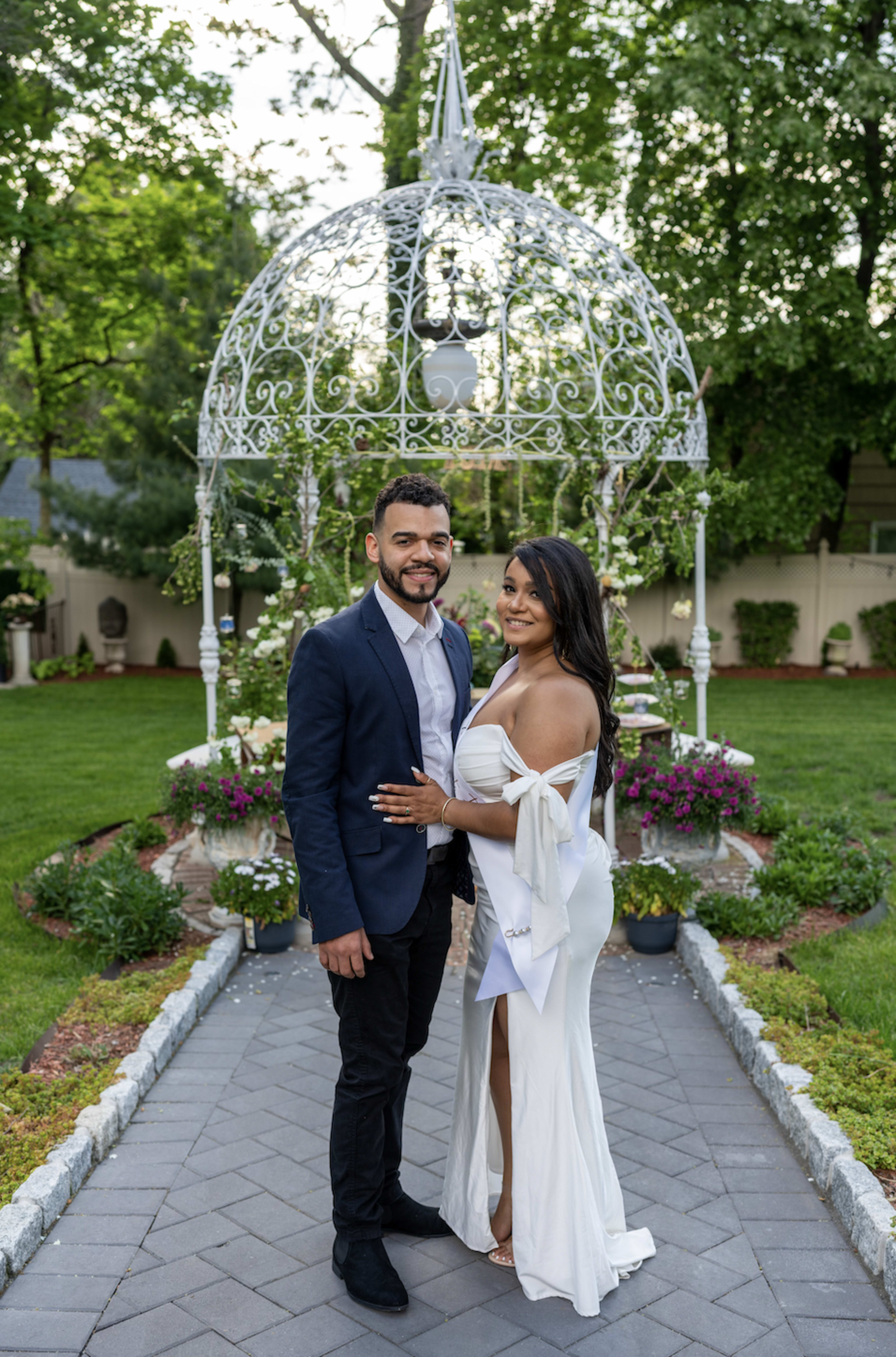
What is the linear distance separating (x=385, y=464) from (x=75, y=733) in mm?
6367

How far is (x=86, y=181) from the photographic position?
17.0 meters

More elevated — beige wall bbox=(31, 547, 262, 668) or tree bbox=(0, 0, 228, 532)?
tree bbox=(0, 0, 228, 532)

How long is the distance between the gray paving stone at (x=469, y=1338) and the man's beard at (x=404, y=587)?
185cm

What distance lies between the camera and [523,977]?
Result: 2.83 meters

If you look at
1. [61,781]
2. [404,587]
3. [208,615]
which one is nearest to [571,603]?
[404,587]

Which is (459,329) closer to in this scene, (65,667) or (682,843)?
(682,843)

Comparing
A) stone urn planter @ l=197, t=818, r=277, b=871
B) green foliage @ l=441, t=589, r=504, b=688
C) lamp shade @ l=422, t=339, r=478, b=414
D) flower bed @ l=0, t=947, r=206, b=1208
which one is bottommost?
flower bed @ l=0, t=947, r=206, b=1208

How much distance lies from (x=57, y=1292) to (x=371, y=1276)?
83 centimetres

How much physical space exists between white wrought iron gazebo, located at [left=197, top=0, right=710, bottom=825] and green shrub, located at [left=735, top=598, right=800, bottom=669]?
10646 mm

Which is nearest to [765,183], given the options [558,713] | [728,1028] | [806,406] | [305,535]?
[806,406]

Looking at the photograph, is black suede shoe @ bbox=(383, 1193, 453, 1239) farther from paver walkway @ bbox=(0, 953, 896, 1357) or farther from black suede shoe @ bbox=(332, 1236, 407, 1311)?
black suede shoe @ bbox=(332, 1236, 407, 1311)

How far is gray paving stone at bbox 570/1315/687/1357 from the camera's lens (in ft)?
8.74

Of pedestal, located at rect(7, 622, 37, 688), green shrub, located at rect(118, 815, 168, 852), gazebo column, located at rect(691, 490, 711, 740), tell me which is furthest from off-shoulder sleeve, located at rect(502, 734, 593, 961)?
pedestal, located at rect(7, 622, 37, 688)

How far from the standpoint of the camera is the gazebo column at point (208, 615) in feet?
21.3
